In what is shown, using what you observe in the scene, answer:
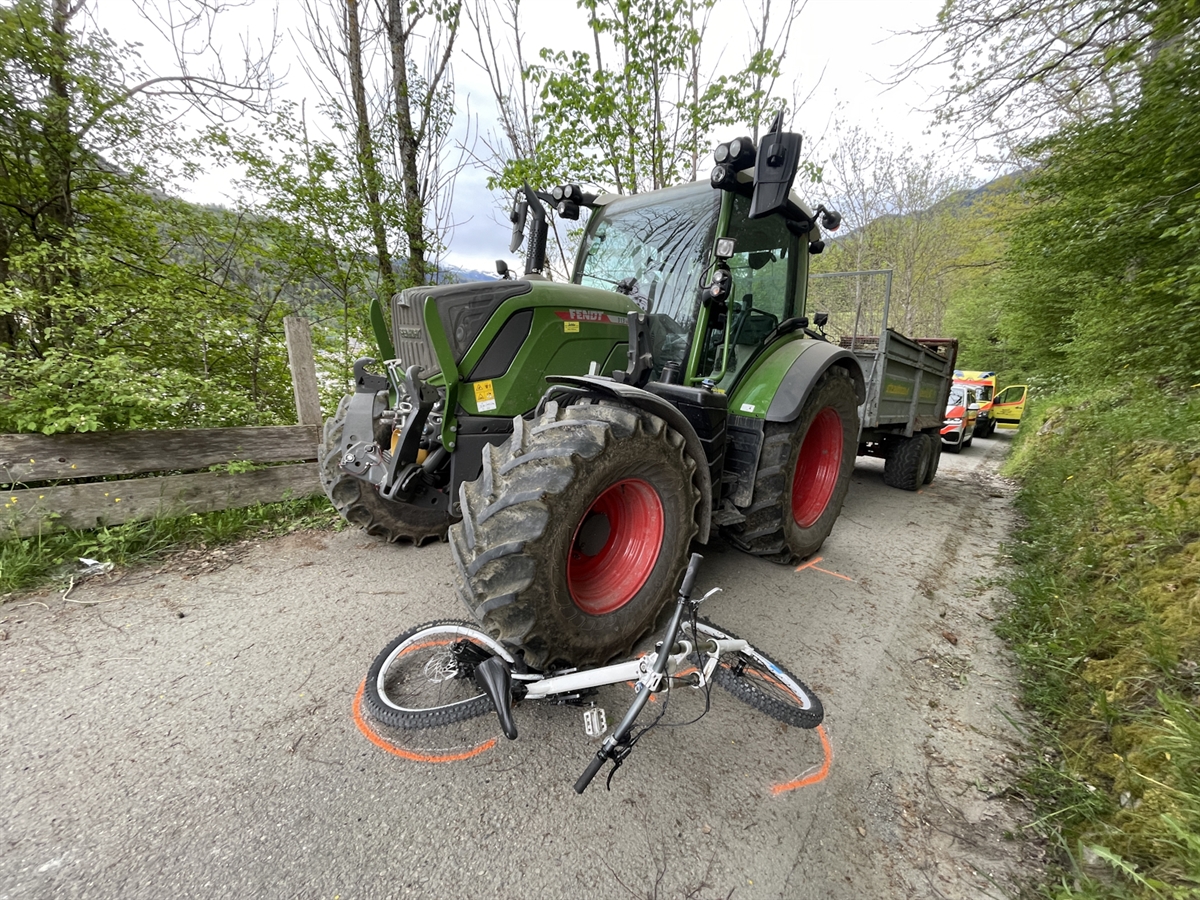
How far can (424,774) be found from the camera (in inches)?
61.7

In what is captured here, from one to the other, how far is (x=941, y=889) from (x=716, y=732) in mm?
716

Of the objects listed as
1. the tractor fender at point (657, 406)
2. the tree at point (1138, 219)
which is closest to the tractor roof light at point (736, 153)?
the tractor fender at point (657, 406)

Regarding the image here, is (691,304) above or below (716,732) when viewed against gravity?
above

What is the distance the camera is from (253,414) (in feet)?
12.7

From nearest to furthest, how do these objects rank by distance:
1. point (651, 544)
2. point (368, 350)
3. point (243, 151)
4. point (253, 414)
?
point (651, 544) → point (253, 414) → point (243, 151) → point (368, 350)

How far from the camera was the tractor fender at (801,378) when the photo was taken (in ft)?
9.10

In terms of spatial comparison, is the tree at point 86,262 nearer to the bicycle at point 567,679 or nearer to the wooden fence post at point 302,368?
the wooden fence post at point 302,368

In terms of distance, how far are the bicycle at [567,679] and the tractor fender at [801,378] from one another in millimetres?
1410

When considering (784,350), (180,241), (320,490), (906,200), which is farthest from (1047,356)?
(180,241)

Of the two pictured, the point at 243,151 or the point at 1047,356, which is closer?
the point at 243,151

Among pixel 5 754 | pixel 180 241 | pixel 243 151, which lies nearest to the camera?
pixel 5 754

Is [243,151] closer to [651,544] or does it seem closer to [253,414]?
[253,414]

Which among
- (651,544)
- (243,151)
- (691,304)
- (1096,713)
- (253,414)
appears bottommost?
(1096,713)

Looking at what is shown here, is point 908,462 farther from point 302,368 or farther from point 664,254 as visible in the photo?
point 302,368
